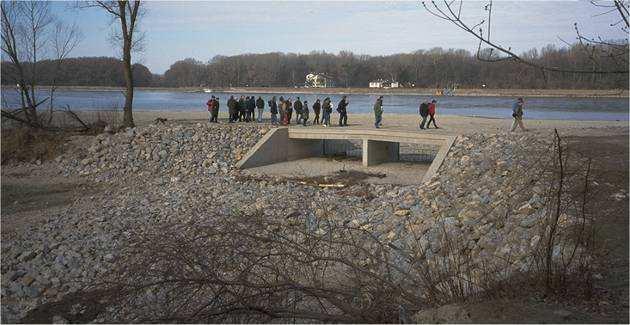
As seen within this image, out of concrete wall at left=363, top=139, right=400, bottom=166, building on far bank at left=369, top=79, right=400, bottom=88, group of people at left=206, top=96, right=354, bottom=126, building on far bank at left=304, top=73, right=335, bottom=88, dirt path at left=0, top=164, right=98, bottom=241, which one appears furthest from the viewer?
building on far bank at left=369, top=79, right=400, bottom=88

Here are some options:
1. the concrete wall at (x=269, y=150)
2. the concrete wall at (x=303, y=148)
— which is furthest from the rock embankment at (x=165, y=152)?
the concrete wall at (x=303, y=148)

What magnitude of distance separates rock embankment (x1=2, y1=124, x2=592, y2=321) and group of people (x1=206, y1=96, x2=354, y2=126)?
1632 millimetres

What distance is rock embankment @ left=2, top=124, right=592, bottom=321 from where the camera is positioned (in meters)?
11.2

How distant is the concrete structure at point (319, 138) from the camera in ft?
72.3

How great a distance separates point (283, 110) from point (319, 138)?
9.35 feet

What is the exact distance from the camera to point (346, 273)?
676 centimetres

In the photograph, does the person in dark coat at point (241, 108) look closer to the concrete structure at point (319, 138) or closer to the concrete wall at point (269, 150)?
the concrete structure at point (319, 138)

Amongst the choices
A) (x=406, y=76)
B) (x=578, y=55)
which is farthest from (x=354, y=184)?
(x=406, y=76)

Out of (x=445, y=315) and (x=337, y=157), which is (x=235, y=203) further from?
(x=445, y=315)

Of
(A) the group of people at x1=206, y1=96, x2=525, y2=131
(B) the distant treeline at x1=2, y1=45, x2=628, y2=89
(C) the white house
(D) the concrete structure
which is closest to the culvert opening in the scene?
(D) the concrete structure

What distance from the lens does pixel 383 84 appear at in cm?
10669

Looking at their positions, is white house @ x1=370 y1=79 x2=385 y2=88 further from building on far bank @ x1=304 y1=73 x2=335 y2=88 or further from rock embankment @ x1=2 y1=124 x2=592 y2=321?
rock embankment @ x1=2 y1=124 x2=592 y2=321

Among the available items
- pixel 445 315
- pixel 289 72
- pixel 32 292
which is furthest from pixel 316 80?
pixel 445 315

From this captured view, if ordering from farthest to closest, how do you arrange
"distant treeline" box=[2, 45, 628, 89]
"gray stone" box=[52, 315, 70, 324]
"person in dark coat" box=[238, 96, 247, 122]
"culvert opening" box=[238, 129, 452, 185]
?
"distant treeline" box=[2, 45, 628, 89] → "person in dark coat" box=[238, 96, 247, 122] → "culvert opening" box=[238, 129, 452, 185] → "gray stone" box=[52, 315, 70, 324]
